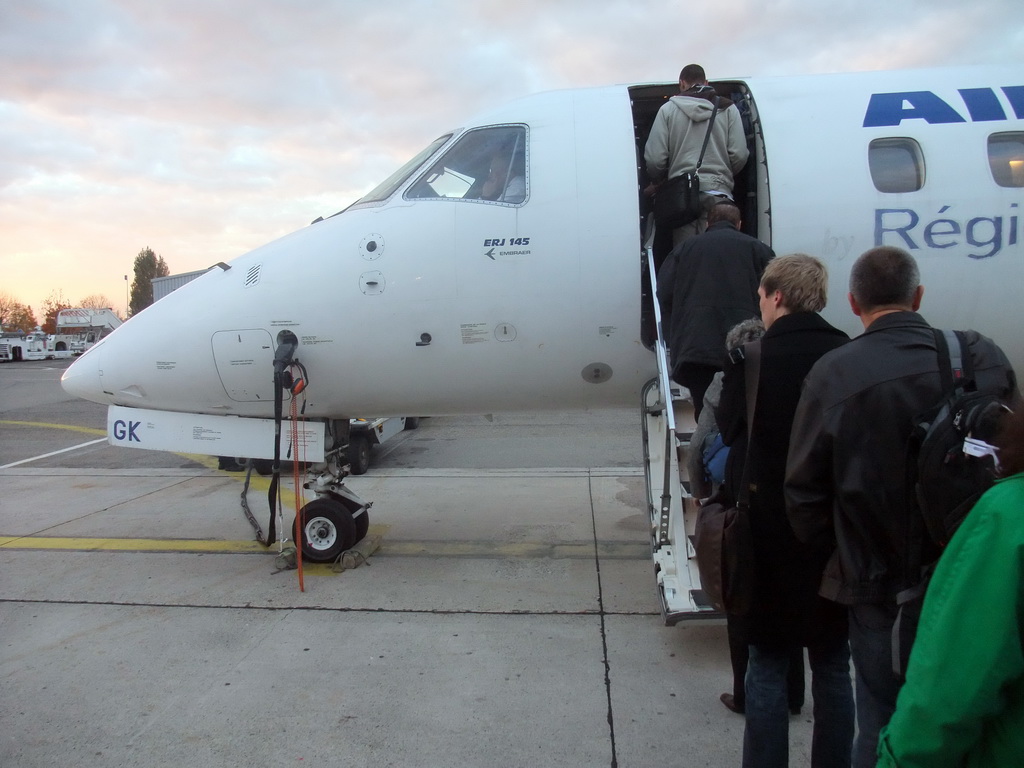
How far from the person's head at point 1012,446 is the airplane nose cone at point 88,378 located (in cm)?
561

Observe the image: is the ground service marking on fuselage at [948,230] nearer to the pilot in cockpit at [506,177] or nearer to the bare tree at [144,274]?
the pilot in cockpit at [506,177]

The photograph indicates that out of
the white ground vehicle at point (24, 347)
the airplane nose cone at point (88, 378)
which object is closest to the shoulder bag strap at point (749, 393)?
the airplane nose cone at point (88, 378)

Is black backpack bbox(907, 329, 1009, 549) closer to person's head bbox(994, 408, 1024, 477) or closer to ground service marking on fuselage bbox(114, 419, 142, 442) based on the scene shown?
person's head bbox(994, 408, 1024, 477)

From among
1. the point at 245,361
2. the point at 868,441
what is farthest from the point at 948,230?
the point at 245,361

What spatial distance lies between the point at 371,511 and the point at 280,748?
4437 millimetres

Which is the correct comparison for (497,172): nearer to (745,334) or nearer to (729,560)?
(745,334)

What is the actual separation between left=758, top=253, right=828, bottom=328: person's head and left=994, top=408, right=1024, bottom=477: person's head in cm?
123

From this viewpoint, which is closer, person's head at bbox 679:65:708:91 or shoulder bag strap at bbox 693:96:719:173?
shoulder bag strap at bbox 693:96:719:173

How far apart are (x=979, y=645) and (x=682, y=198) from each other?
142 inches

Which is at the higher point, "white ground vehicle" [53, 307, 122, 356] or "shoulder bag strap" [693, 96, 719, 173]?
"white ground vehicle" [53, 307, 122, 356]

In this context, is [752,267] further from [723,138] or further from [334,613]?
[334,613]

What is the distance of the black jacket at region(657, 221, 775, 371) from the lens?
3.66 meters

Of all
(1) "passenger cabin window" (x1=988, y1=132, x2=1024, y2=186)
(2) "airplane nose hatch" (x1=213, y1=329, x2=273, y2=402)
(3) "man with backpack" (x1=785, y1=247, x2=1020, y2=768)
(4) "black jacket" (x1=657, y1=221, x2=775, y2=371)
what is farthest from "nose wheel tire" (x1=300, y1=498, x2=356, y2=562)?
(1) "passenger cabin window" (x1=988, y1=132, x2=1024, y2=186)

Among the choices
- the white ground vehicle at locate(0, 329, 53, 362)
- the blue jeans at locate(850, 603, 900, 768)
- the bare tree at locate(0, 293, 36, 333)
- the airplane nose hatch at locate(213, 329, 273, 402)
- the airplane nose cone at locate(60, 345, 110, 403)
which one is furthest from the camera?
the bare tree at locate(0, 293, 36, 333)
